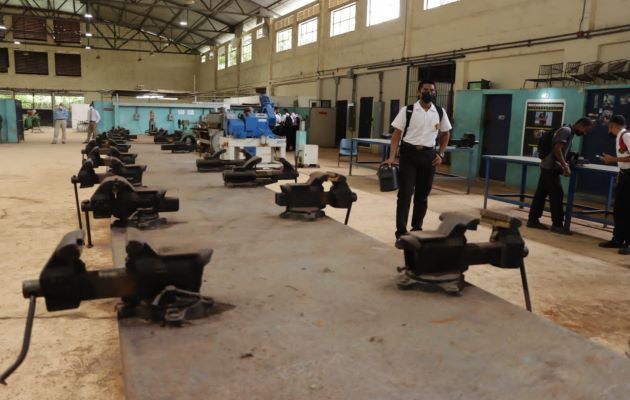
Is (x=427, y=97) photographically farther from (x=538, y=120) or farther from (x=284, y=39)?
(x=284, y=39)

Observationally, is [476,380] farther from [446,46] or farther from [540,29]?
[446,46]

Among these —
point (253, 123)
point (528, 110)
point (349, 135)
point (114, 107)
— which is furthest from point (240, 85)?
point (528, 110)

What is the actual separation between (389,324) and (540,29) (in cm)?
892

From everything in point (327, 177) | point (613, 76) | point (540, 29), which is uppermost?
point (540, 29)

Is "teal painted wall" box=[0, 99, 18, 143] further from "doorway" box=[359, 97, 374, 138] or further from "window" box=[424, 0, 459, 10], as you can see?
"window" box=[424, 0, 459, 10]

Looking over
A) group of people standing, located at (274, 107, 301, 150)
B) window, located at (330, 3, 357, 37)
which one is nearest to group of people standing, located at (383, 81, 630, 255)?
group of people standing, located at (274, 107, 301, 150)

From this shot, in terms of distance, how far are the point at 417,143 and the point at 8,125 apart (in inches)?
583

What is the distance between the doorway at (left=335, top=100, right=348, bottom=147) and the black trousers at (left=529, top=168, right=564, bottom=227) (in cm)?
1028

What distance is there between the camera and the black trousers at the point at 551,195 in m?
5.00

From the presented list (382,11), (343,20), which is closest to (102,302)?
(382,11)

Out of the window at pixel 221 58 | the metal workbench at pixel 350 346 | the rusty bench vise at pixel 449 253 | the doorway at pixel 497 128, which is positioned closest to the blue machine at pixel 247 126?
the doorway at pixel 497 128

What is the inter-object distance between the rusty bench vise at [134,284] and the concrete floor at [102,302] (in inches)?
41.9

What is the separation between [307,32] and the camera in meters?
16.5

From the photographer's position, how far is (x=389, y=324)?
1.07 m
